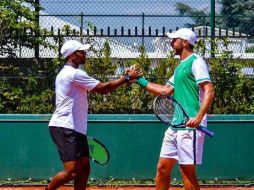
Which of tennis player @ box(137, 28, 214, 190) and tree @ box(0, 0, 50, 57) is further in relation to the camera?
tree @ box(0, 0, 50, 57)

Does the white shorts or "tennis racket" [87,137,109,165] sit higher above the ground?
the white shorts

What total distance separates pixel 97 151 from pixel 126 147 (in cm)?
250

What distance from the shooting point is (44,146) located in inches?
421

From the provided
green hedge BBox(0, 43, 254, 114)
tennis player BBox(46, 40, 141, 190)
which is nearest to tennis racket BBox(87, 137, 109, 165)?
tennis player BBox(46, 40, 141, 190)

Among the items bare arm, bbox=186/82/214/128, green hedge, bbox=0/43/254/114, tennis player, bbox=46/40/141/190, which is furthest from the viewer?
green hedge, bbox=0/43/254/114

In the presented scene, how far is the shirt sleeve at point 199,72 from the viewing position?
23.3 feet

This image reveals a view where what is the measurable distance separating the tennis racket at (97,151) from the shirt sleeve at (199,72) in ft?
5.32

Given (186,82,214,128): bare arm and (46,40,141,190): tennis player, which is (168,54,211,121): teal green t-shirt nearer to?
(186,82,214,128): bare arm

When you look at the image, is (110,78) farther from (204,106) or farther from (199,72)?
(204,106)

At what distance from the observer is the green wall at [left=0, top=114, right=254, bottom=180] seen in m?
10.7

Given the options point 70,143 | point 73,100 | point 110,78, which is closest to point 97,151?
point 70,143

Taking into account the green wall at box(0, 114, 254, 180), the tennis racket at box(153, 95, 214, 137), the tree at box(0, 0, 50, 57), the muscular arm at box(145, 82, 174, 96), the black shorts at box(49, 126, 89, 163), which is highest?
the tree at box(0, 0, 50, 57)

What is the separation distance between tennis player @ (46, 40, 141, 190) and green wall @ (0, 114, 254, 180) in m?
3.01

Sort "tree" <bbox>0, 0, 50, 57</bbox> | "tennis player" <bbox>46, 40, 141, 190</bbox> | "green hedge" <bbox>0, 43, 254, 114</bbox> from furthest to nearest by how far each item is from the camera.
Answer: "tree" <bbox>0, 0, 50, 57</bbox> → "green hedge" <bbox>0, 43, 254, 114</bbox> → "tennis player" <bbox>46, 40, 141, 190</bbox>
